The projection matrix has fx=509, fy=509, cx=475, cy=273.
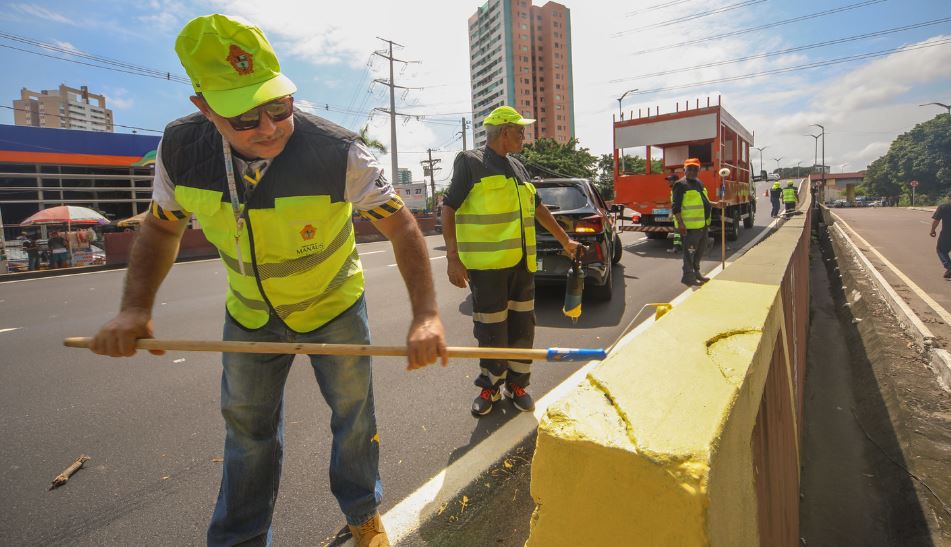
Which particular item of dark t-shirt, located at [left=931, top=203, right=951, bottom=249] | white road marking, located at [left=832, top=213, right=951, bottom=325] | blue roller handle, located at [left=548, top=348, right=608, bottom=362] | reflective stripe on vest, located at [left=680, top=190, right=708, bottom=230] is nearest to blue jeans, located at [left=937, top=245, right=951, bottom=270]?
dark t-shirt, located at [left=931, top=203, right=951, bottom=249]

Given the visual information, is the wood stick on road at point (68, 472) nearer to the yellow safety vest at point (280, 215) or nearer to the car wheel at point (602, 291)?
the yellow safety vest at point (280, 215)

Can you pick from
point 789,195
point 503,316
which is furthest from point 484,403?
point 789,195

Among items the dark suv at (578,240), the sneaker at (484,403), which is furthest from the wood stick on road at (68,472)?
the dark suv at (578,240)

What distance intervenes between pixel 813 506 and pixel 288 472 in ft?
10.6

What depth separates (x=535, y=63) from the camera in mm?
108188

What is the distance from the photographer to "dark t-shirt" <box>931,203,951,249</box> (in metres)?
9.83

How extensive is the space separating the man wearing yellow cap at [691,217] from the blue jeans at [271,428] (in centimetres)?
697

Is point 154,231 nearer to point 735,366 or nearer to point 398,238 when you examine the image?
point 398,238

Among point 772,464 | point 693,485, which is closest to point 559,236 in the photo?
point 772,464

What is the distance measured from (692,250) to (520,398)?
5.69 metres

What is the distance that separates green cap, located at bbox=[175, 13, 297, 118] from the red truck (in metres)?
11.8

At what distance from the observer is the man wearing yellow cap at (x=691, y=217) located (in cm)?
794

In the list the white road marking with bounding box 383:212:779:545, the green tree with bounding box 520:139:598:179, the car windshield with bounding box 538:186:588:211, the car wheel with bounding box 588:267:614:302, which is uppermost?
the green tree with bounding box 520:139:598:179

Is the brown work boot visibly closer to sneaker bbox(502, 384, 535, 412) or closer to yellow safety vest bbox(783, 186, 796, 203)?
sneaker bbox(502, 384, 535, 412)
